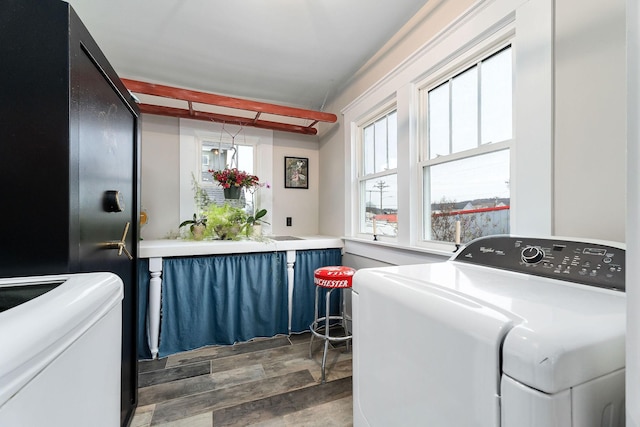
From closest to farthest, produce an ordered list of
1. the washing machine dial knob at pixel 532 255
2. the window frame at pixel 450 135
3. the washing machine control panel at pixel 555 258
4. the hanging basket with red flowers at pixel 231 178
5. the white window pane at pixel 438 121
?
the washing machine control panel at pixel 555 258 < the washing machine dial knob at pixel 532 255 < the window frame at pixel 450 135 < the white window pane at pixel 438 121 < the hanging basket with red flowers at pixel 231 178

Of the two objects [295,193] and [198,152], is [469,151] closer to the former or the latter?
[295,193]

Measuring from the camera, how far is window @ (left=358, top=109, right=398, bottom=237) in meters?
2.19

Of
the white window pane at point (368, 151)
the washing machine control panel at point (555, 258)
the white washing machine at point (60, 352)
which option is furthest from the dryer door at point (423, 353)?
the white window pane at point (368, 151)

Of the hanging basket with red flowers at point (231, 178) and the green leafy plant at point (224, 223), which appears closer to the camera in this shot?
the green leafy plant at point (224, 223)

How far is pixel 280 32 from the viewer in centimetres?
198

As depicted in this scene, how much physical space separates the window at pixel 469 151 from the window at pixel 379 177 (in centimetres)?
33

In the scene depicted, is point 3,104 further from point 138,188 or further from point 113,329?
point 138,188

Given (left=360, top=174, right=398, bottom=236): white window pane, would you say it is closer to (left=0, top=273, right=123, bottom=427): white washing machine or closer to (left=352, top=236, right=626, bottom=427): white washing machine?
(left=352, top=236, right=626, bottom=427): white washing machine

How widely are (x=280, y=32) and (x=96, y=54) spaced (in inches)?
53.1

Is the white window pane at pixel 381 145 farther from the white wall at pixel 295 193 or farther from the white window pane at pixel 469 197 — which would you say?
the white wall at pixel 295 193

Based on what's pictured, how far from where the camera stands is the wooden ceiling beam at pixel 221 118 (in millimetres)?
2551

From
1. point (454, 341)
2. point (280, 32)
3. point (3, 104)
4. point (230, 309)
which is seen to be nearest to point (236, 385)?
point (230, 309)

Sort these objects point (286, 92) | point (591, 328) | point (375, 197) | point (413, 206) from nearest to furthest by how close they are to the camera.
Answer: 1. point (591, 328)
2. point (413, 206)
3. point (375, 197)
4. point (286, 92)

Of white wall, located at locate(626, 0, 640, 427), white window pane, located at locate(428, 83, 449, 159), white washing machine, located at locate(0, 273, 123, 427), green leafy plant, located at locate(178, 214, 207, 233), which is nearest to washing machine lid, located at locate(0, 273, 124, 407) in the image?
white washing machine, located at locate(0, 273, 123, 427)
